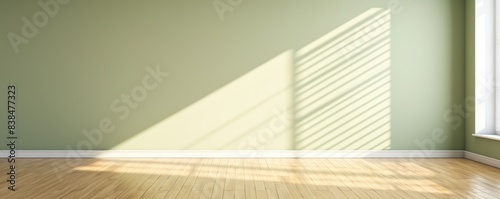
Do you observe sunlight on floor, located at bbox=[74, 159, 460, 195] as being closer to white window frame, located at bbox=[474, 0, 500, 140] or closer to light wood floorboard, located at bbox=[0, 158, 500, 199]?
light wood floorboard, located at bbox=[0, 158, 500, 199]

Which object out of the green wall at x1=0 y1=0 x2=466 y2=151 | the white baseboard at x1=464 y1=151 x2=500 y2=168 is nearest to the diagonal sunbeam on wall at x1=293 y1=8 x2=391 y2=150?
the green wall at x1=0 y1=0 x2=466 y2=151

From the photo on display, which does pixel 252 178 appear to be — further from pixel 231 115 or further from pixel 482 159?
pixel 482 159

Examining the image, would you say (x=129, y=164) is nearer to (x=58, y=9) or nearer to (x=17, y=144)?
(x=17, y=144)

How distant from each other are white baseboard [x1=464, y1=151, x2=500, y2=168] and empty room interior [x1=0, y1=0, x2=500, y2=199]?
180 millimetres

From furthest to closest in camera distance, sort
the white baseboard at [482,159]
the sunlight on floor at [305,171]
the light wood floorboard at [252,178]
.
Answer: the white baseboard at [482,159] < the sunlight on floor at [305,171] < the light wood floorboard at [252,178]

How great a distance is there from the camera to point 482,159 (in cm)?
537

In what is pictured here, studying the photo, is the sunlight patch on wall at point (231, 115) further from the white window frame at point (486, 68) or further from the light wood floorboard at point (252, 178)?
the white window frame at point (486, 68)

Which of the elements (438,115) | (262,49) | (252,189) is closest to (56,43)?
(262,49)

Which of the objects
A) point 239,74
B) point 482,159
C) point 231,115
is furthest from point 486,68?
point 231,115

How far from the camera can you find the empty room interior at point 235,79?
587cm

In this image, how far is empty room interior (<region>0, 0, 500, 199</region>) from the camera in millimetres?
5867

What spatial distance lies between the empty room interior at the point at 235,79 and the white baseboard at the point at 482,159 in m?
0.18

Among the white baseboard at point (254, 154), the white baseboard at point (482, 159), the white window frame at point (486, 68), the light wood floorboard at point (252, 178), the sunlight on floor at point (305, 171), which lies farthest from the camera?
the white baseboard at point (254, 154)

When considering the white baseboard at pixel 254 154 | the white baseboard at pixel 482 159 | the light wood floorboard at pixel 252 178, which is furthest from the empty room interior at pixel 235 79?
the light wood floorboard at pixel 252 178
